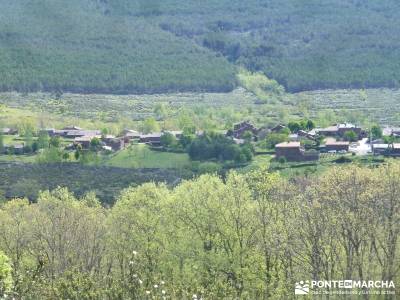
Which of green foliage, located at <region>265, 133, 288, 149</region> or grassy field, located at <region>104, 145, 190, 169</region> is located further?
green foliage, located at <region>265, 133, 288, 149</region>

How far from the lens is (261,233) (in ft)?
162

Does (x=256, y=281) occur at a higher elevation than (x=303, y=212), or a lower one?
lower

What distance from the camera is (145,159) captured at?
112875 millimetres

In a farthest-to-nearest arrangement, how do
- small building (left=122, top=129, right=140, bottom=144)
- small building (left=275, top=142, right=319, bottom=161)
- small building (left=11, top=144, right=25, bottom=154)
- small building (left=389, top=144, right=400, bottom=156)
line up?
1. small building (left=122, top=129, right=140, bottom=144)
2. small building (left=11, top=144, right=25, bottom=154)
3. small building (left=275, top=142, right=319, bottom=161)
4. small building (left=389, top=144, right=400, bottom=156)

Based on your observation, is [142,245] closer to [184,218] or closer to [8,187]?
[184,218]

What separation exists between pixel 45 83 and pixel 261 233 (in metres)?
139

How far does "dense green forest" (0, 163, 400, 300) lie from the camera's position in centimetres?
4541

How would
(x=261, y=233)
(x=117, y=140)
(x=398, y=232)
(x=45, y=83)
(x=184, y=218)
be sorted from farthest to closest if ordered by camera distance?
(x=45, y=83) < (x=117, y=140) < (x=184, y=218) < (x=261, y=233) < (x=398, y=232)

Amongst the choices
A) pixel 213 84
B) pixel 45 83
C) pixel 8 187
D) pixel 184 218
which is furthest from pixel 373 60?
pixel 184 218

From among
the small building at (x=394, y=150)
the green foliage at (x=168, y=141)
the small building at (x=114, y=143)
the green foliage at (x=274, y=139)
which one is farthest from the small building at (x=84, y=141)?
the small building at (x=394, y=150)

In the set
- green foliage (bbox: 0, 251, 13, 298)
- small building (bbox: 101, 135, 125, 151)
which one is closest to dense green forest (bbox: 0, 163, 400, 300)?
green foliage (bbox: 0, 251, 13, 298)

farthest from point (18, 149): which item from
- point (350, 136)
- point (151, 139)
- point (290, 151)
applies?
point (350, 136)

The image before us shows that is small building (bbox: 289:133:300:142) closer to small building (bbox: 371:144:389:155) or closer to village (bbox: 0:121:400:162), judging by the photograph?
village (bbox: 0:121:400:162)

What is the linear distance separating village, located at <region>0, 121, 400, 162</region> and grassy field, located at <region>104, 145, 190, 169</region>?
2.68 meters
